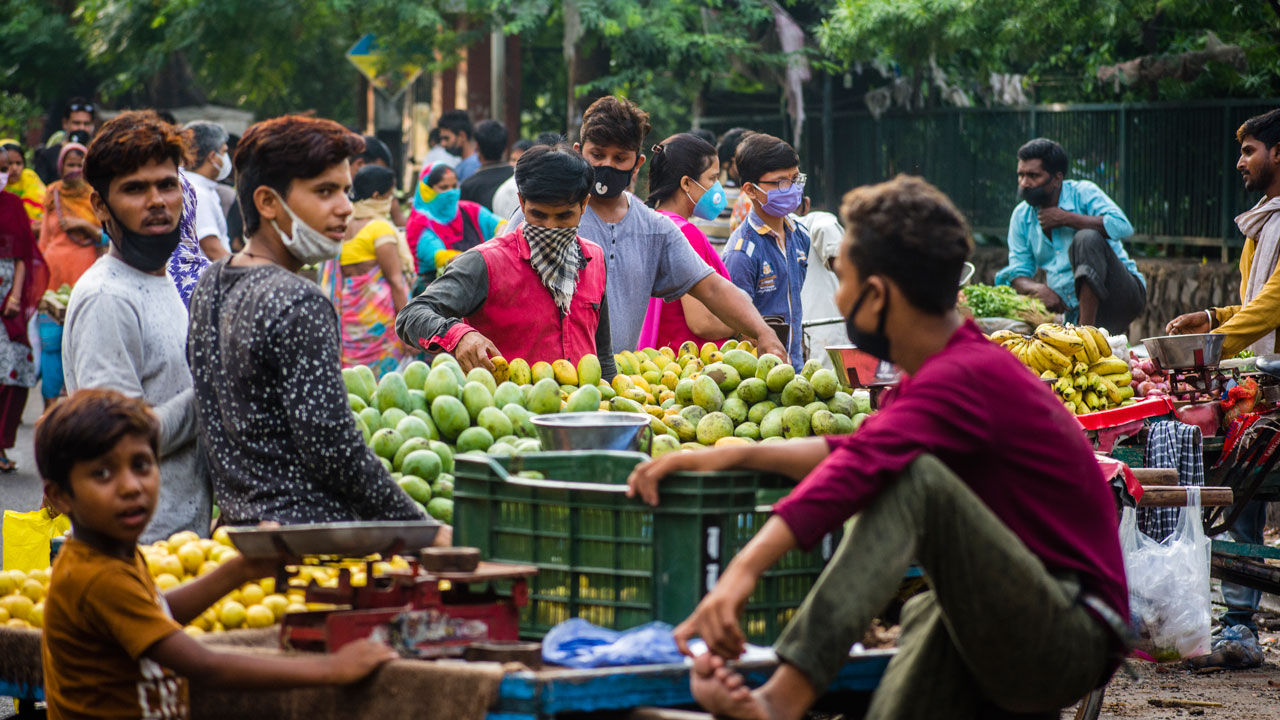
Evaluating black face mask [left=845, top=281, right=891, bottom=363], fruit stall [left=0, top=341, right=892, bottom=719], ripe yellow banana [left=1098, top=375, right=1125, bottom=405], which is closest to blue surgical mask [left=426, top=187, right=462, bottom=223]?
ripe yellow banana [left=1098, top=375, right=1125, bottom=405]

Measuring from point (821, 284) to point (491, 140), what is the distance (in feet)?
13.6

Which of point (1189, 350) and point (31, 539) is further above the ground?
point (1189, 350)

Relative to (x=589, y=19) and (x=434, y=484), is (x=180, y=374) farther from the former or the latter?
(x=589, y=19)

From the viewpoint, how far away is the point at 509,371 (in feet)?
15.5

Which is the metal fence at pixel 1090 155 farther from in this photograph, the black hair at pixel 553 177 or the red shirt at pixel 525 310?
the black hair at pixel 553 177

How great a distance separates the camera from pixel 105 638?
2.70 metres

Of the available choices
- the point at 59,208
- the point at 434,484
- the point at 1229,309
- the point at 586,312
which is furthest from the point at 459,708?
the point at 59,208

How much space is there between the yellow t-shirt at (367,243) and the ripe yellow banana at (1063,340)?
4773 millimetres

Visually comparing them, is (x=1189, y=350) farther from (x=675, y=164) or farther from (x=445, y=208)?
(x=445, y=208)

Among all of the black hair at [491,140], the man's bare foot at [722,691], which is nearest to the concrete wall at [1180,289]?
the black hair at [491,140]

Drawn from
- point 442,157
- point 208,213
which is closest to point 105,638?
point 208,213

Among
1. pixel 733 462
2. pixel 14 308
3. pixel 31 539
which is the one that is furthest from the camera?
pixel 14 308

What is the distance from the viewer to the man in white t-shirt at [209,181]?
8.04 meters

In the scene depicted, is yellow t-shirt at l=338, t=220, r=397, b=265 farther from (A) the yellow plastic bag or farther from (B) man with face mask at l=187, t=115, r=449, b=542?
(B) man with face mask at l=187, t=115, r=449, b=542
